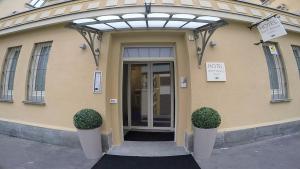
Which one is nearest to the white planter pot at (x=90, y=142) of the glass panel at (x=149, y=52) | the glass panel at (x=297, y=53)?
the glass panel at (x=149, y=52)

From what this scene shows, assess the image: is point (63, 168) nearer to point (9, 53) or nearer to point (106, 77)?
point (106, 77)

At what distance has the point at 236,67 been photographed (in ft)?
21.2

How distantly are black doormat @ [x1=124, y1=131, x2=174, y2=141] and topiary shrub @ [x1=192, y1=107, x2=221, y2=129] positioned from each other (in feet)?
5.38

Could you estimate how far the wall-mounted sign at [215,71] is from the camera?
616 centimetres

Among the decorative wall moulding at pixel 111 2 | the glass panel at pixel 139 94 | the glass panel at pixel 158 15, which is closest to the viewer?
the glass panel at pixel 158 15

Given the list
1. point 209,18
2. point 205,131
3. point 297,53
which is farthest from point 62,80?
point 297,53

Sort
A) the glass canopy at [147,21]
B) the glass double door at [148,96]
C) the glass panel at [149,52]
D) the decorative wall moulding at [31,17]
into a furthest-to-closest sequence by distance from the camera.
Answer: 1. the glass double door at [148,96]
2. the decorative wall moulding at [31,17]
3. the glass panel at [149,52]
4. the glass canopy at [147,21]

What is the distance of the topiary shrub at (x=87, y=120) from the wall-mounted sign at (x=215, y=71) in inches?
120

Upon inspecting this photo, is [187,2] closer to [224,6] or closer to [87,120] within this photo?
[224,6]

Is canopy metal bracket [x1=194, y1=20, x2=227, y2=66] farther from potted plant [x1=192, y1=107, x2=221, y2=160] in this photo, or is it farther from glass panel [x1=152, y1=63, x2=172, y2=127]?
glass panel [x1=152, y1=63, x2=172, y2=127]

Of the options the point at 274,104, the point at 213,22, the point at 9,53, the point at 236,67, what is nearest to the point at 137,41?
the point at 213,22

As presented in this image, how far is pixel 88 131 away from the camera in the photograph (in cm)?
568

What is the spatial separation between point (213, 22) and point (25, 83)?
5972 mm

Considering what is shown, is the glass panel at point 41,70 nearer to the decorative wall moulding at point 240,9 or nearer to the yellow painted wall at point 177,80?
the yellow painted wall at point 177,80
